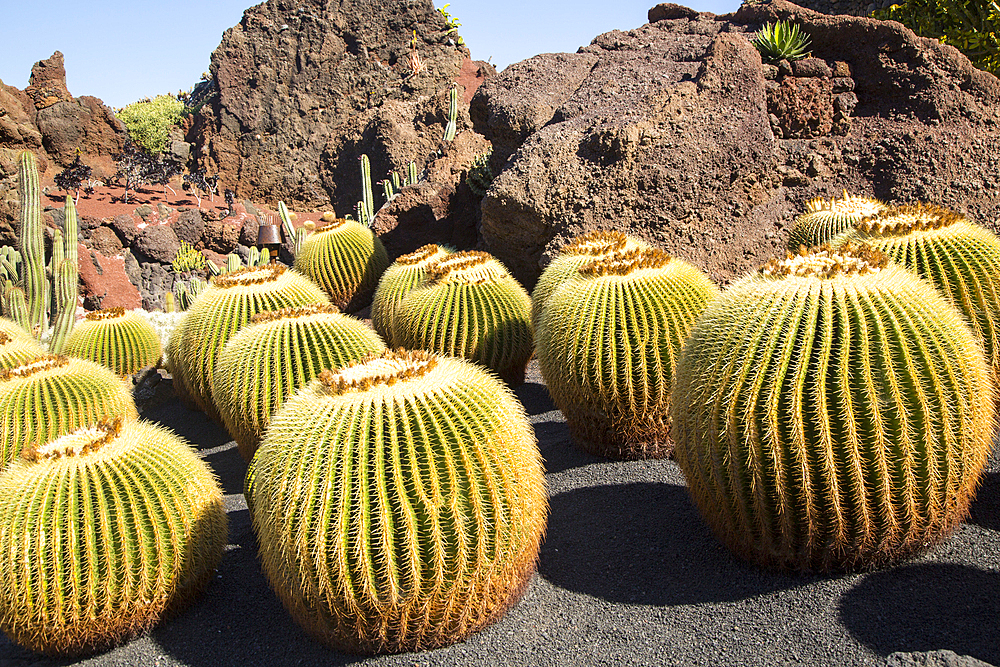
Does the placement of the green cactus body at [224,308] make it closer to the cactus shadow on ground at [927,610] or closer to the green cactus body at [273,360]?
the green cactus body at [273,360]

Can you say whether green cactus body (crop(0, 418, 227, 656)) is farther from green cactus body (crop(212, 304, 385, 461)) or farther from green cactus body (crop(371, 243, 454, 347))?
green cactus body (crop(371, 243, 454, 347))

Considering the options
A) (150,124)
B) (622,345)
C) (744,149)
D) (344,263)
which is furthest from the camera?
(150,124)

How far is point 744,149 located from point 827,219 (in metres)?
1.46

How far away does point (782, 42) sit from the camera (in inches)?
294

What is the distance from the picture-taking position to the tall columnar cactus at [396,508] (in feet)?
8.32

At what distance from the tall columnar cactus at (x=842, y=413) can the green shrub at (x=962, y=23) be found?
30.9 ft

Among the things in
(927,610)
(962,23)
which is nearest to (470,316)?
(927,610)

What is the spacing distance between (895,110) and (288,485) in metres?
7.14

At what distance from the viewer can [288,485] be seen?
8.61 feet

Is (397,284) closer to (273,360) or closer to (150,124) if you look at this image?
(273,360)

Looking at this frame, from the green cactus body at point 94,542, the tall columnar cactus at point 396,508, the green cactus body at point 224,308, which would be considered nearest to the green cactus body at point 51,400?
the green cactus body at point 224,308

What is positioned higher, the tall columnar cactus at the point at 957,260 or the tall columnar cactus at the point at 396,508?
the tall columnar cactus at the point at 957,260

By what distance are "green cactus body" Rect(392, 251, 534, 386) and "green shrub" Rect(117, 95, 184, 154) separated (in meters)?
20.2

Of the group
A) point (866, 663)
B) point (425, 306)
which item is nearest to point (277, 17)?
point (425, 306)
